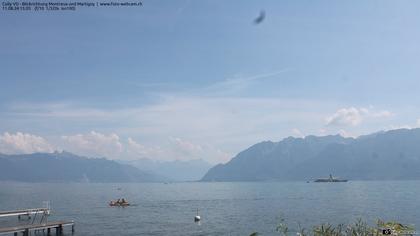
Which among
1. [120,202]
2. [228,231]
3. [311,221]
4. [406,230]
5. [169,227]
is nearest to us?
[406,230]

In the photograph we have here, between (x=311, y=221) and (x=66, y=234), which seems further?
(x=311, y=221)

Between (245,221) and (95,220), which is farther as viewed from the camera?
(95,220)

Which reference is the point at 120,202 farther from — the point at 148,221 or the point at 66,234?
the point at 66,234

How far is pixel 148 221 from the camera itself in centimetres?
9806

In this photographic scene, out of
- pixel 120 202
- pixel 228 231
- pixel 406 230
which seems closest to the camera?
pixel 406 230

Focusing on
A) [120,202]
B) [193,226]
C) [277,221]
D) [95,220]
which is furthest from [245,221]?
[120,202]

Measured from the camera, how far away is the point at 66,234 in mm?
81500

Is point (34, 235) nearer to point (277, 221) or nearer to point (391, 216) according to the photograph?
point (277, 221)

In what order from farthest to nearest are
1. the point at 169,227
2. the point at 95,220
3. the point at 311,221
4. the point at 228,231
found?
the point at 95,220, the point at 311,221, the point at 169,227, the point at 228,231

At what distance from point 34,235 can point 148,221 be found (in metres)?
24.5

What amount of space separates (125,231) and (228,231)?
17786mm

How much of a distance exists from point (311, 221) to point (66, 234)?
150ft

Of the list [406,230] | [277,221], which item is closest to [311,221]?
[277,221]

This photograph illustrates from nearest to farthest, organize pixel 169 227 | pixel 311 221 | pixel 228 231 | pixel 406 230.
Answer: pixel 406 230, pixel 228 231, pixel 169 227, pixel 311 221
